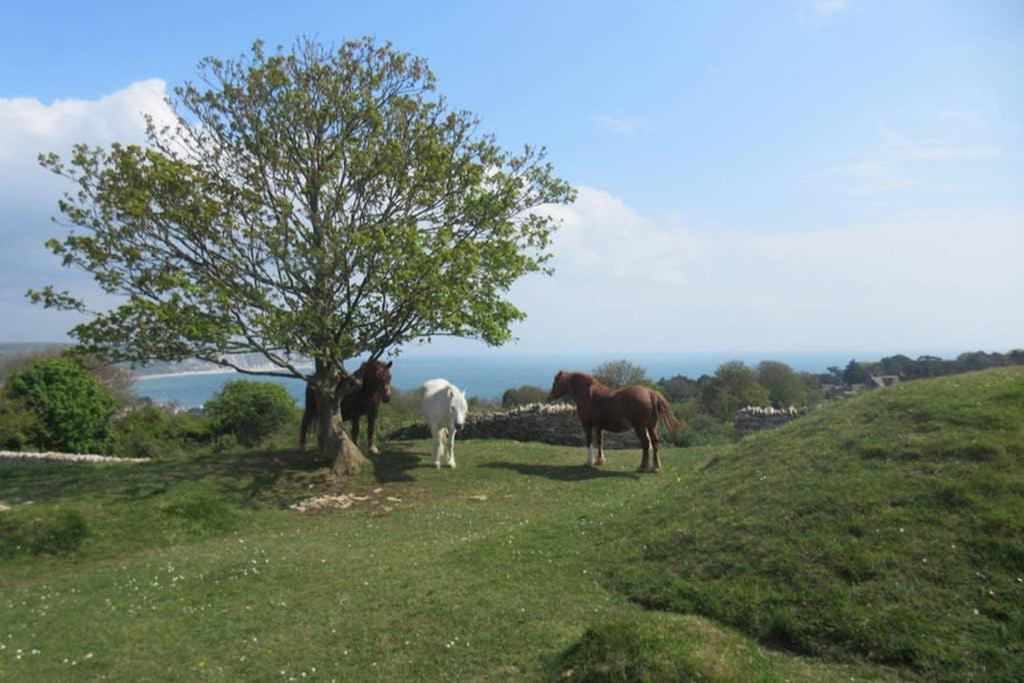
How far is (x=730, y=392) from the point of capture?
36.8 metres

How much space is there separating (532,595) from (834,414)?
275 inches

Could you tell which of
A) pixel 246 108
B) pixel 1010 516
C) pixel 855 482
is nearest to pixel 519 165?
pixel 246 108

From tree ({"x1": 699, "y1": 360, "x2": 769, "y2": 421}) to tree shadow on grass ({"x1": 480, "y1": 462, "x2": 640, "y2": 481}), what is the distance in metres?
16.8

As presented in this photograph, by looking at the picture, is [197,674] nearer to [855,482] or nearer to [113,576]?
[113,576]

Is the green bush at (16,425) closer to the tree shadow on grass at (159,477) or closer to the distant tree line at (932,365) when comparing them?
the tree shadow on grass at (159,477)

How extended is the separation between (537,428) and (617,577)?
17.6m

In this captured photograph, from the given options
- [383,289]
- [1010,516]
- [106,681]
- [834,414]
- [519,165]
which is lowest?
[106,681]

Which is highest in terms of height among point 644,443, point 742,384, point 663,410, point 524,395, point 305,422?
point 742,384

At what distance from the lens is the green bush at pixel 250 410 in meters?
31.1

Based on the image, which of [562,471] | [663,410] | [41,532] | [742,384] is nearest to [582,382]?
[663,410]

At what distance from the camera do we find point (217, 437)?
3167 centimetres

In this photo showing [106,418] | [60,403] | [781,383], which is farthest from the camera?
[781,383]

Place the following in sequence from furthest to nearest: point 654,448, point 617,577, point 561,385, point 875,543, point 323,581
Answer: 1. point 561,385
2. point 654,448
3. point 323,581
4. point 617,577
5. point 875,543

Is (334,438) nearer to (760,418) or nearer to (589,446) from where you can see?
(589,446)
